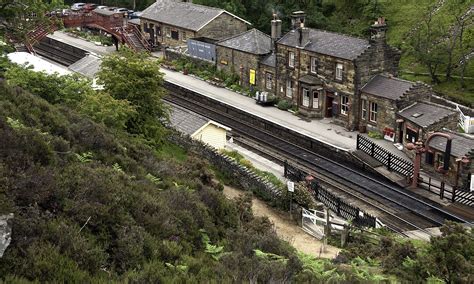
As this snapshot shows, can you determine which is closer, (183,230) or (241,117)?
(183,230)

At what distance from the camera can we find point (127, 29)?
6850 centimetres

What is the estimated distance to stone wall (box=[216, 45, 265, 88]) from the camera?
49.4m

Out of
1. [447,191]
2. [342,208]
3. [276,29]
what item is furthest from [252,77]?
[342,208]

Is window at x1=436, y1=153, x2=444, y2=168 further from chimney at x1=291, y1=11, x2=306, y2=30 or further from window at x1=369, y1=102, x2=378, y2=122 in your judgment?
chimney at x1=291, y1=11, x2=306, y2=30

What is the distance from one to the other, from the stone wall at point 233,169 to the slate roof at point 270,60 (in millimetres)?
16209

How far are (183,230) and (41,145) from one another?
3780mm

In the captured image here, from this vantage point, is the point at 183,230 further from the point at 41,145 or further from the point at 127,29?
the point at 127,29

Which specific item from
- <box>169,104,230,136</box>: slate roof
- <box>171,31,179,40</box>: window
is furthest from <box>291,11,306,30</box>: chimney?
<box>171,31,179,40</box>: window

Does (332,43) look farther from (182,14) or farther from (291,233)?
(182,14)

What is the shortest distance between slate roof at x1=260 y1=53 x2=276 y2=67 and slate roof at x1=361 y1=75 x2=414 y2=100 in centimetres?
919

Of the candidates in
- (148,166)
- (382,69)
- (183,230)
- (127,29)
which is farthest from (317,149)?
(127,29)

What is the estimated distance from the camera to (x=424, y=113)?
1430 inches

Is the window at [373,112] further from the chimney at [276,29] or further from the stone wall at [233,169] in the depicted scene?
the stone wall at [233,169]

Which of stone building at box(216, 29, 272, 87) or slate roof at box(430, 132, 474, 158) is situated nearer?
slate roof at box(430, 132, 474, 158)
